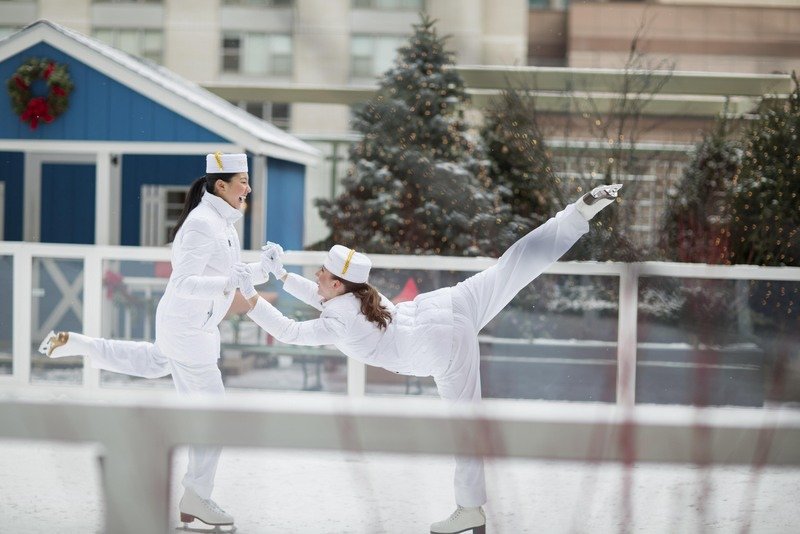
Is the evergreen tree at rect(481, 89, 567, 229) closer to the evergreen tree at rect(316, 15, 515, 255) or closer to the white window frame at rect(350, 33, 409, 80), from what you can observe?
the evergreen tree at rect(316, 15, 515, 255)

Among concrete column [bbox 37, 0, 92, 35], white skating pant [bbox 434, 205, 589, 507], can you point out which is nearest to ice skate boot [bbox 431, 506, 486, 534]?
white skating pant [bbox 434, 205, 589, 507]

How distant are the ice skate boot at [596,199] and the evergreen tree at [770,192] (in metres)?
6.66

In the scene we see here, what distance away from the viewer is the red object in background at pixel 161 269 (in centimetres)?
860

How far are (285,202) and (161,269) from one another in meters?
5.59

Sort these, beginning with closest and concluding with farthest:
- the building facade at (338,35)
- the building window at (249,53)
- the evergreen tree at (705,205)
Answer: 1. the evergreen tree at (705,205)
2. the building facade at (338,35)
3. the building window at (249,53)

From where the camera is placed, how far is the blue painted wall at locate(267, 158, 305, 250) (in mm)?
13336

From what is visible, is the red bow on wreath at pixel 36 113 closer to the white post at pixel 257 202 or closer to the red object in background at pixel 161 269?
the white post at pixel 257 202

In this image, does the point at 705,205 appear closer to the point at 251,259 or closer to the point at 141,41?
the point at 251,259

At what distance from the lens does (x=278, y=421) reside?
1.52 metres

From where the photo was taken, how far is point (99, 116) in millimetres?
11609

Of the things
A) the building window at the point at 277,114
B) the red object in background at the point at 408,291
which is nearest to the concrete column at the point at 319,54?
the building window at the point at 277,114

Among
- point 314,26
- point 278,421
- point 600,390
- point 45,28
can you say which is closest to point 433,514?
point 278,421

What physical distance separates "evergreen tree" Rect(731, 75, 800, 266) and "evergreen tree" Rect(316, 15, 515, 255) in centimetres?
293

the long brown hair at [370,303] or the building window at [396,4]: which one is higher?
the building window at [396,4]
